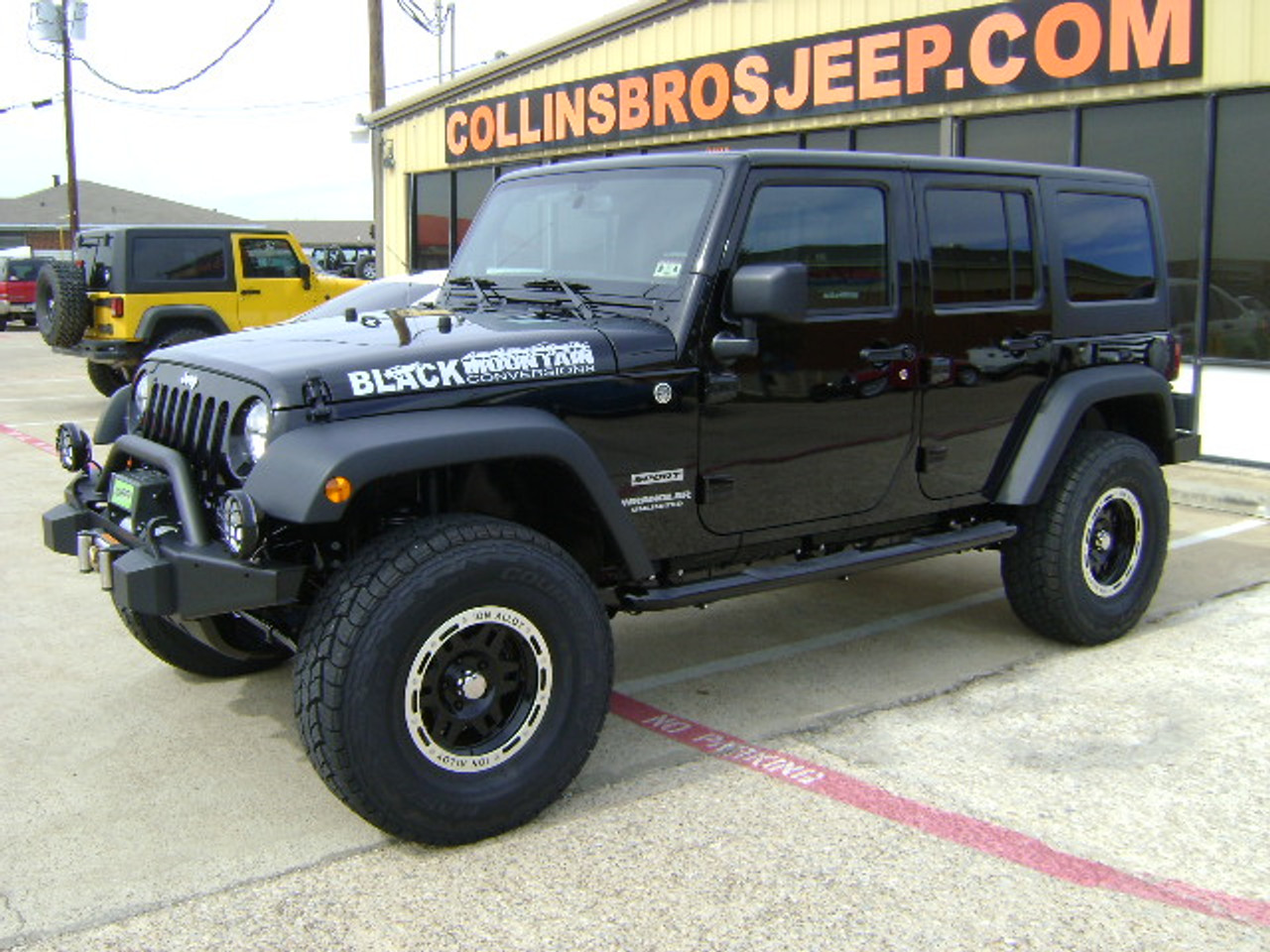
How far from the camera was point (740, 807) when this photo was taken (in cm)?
381

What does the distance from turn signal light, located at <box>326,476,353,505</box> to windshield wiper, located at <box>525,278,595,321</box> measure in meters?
1.19

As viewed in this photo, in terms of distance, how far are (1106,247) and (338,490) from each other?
373 centimetres

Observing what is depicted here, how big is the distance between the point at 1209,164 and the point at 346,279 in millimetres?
10849

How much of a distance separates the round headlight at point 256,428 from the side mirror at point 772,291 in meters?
1.48

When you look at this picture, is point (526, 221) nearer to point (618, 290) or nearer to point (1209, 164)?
point (618, 290)

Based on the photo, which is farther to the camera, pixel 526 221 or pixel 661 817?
pixel 526 221

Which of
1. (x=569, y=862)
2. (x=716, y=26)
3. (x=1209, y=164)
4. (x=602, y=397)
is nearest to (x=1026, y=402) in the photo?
(x=602, y=397)

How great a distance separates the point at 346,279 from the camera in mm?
16578

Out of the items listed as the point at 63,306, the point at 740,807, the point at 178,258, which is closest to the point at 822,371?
the point at 740,807

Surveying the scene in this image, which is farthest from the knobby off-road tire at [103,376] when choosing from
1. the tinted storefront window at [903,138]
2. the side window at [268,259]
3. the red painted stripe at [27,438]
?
the tinted storefront window at [903,138]

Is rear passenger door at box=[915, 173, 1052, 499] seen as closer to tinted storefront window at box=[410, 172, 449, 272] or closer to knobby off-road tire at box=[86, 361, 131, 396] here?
knobby off-road tire at box=[86, 361, 131, 396]

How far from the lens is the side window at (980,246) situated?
4801mm

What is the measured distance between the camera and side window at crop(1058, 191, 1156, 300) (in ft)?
17.5

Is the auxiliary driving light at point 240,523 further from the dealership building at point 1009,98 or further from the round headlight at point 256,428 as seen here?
the dealership building at point 1009,98
